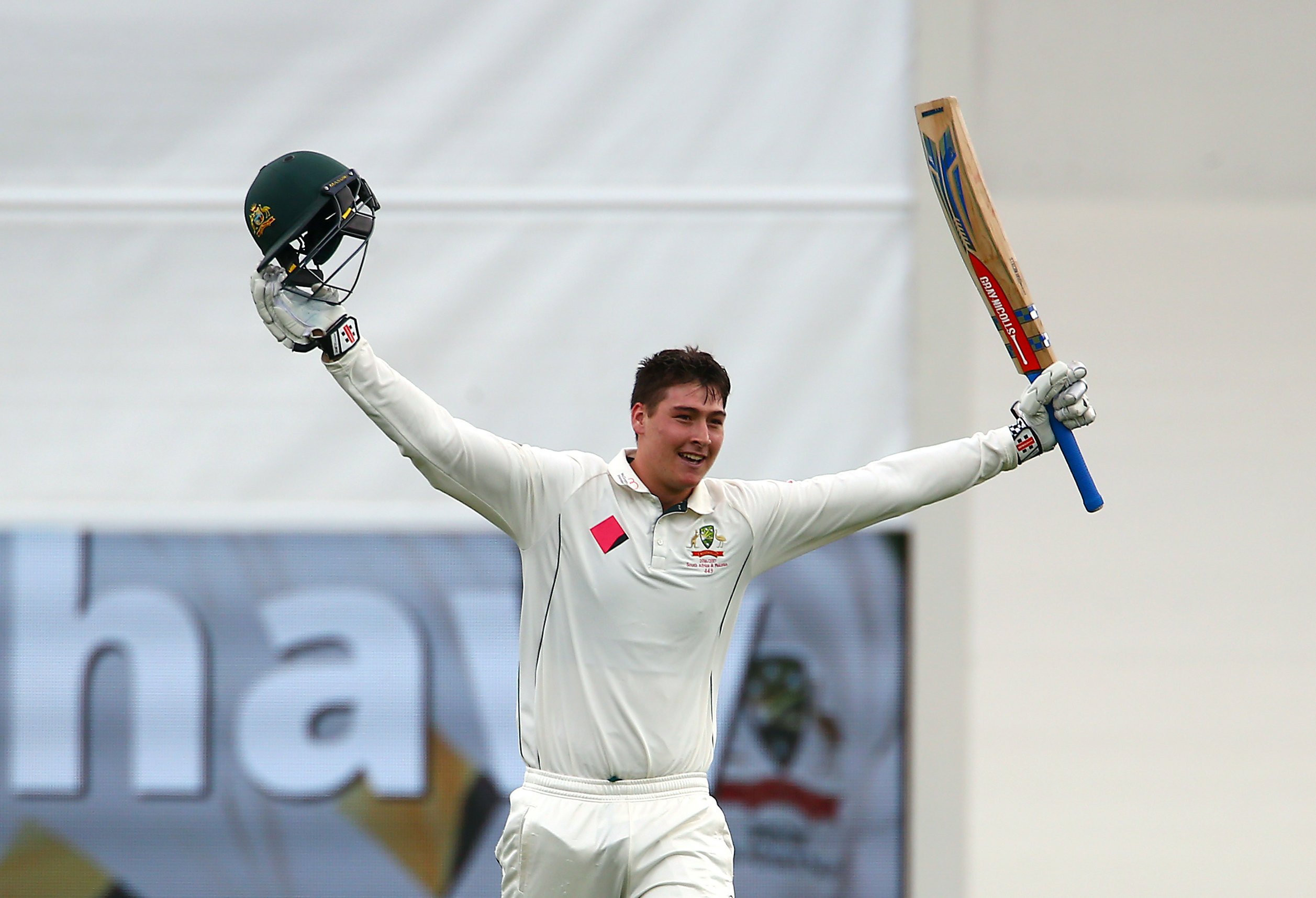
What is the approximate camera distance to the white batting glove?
2426 millimetres

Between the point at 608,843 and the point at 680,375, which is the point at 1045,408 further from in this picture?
the point at 608,843

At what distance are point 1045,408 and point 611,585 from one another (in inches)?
31.9

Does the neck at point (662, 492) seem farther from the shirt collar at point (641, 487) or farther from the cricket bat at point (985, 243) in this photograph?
the cricket bat at point (985, 243)

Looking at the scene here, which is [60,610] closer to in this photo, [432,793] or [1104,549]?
[432,793]

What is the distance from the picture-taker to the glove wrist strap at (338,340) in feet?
6.96

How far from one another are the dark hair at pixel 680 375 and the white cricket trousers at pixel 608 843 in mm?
622

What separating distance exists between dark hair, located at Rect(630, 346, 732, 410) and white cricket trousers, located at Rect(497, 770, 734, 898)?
62cm

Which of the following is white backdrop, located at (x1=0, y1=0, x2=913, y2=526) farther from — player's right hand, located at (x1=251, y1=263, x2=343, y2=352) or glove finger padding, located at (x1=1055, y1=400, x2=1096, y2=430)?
player's right hand, located at (x1=251, y1=263, x2=343, y2=352)

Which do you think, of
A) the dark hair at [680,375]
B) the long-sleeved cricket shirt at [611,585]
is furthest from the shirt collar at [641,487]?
the dark hair at [680,375]

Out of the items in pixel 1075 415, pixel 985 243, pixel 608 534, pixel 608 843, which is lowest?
pixel 608 843

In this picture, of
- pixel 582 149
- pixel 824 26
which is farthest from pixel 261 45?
pixel 824 26

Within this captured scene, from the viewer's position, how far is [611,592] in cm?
229

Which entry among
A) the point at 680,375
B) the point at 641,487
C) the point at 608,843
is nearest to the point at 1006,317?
the point at 680,375

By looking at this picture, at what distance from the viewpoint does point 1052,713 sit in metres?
3.87
